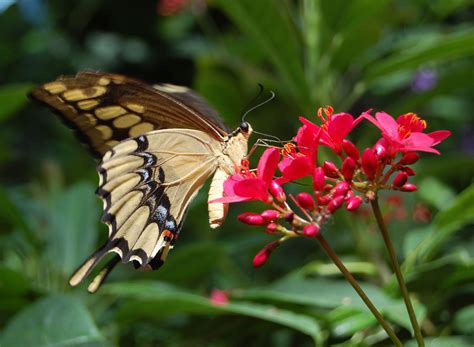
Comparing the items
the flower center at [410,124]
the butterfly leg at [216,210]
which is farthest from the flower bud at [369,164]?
the butterfly leg at [216,210]

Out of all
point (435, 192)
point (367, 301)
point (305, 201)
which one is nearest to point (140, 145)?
point (305, 201)

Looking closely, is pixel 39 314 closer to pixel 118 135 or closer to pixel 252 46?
pixel 118 135

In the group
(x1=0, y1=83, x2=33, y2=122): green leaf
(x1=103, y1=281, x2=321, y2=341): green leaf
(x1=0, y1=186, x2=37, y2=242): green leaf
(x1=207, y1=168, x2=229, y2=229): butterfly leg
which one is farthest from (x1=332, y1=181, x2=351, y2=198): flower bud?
(x1=0, y1=83, x2=33, y2=122): green leaf

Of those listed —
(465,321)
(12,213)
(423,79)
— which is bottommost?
(465,321)

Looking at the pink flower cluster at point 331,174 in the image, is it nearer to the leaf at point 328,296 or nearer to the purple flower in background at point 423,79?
the leaf at point 328,296

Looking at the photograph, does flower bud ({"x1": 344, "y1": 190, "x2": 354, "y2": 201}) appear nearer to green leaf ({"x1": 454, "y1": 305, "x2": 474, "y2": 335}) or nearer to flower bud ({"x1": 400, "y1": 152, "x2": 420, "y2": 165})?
flower bud ({"x1": 400, "y1": 152, "x2": 420, "y2": 165})

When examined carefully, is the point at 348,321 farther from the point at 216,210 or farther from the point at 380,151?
the point at 380,151
